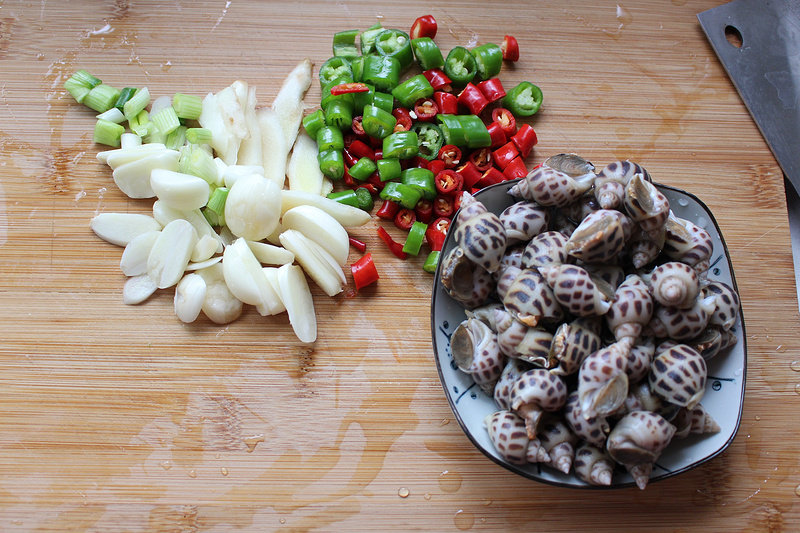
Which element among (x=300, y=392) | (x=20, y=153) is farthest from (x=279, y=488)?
(x=20, y=153)

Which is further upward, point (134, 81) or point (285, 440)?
point (134, 81)

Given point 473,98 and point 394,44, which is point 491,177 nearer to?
point 473,98

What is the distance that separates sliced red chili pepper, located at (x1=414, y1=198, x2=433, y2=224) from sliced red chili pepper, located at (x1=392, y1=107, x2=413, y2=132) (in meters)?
0.23

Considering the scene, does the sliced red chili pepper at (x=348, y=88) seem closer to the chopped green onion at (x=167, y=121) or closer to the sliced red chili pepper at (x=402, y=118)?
the sliced red chili pepper at (x=402, y=118)

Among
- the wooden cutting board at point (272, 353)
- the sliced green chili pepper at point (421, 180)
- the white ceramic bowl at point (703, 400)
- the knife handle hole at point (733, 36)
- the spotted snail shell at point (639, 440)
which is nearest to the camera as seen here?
the spotted snail shell at point (639, 440)

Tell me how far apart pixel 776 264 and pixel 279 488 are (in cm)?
154

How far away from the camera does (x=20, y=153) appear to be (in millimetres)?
1821

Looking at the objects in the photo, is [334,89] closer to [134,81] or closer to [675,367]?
[134,81]

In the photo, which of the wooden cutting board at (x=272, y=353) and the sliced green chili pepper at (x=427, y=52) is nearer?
the wooden cutting board at (x=272, y=353)

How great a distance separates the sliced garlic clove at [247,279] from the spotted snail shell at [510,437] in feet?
2.18

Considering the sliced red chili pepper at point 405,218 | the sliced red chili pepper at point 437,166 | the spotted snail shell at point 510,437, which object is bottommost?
the spotted snail shell at point 510,437

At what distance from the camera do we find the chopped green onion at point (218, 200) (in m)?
1.73

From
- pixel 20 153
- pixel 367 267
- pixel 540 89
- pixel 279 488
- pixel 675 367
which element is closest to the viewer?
pixel 675 367

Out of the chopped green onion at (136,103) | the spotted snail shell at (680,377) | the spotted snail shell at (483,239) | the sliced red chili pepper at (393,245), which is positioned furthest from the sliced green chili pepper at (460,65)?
the spotted snail shell at (680,377)
